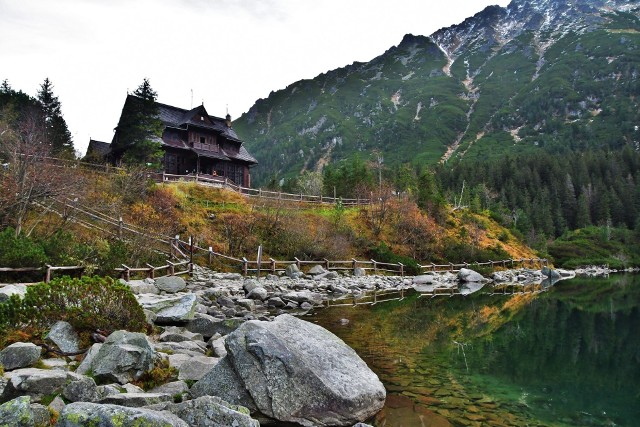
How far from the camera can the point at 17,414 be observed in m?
4.59

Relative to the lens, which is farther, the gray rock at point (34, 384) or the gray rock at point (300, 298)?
the gray rock at point (300, 298)

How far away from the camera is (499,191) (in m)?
114

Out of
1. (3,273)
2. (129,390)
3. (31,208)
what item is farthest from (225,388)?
(31,208)

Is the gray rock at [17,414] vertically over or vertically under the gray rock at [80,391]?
over

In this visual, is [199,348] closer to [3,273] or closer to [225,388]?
[225,388]

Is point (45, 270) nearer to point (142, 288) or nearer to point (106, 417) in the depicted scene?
point (142, 288)

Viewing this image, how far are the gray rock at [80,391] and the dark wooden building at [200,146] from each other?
40.0 meters

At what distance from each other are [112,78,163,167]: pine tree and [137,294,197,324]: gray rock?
25.1 metres

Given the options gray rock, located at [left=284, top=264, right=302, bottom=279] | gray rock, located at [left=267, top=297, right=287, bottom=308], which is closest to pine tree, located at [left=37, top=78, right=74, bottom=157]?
gray rock, located at [left=284, top=264, right=302, bottom=279]

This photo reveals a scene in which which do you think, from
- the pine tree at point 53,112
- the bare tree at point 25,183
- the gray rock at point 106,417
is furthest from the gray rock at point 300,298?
the pine tree at point 53,112

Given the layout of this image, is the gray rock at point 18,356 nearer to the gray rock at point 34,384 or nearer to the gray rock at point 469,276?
the gray rock at point 34,384

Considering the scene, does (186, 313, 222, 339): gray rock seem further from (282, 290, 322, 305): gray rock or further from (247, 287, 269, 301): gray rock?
(282, 290, 322, 305): gray rock

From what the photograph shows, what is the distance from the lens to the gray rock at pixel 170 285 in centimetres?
1881

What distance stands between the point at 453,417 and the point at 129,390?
18.6 ft
